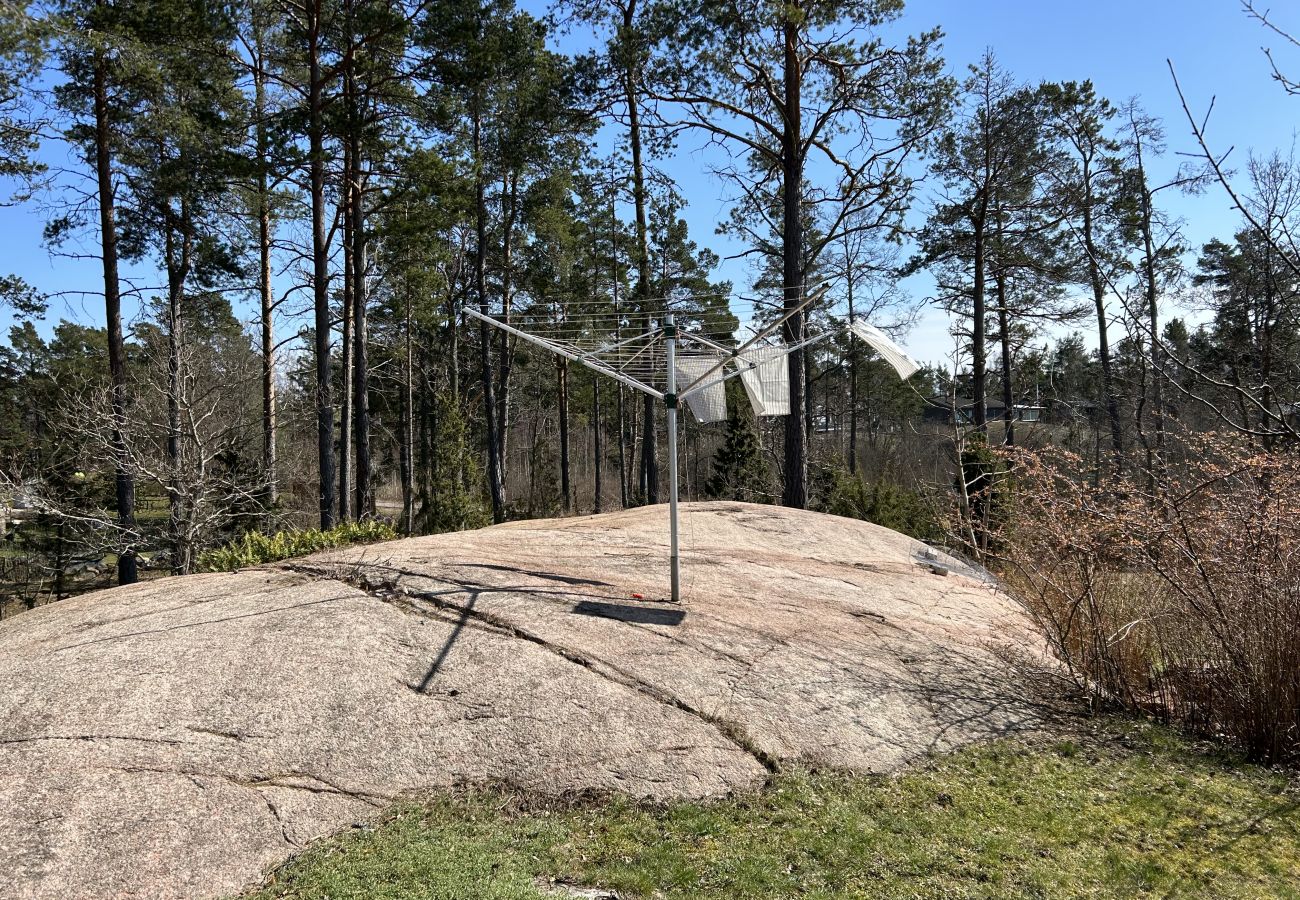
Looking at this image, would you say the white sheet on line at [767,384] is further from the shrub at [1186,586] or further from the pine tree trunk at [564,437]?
the pine tree trunk at [564,437]

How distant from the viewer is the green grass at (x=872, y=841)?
3537 millimetres

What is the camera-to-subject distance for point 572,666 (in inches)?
210

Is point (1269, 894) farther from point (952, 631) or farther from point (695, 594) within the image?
point (695, 594)

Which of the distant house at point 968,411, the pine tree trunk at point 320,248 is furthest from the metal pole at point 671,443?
the pine tree trunk at point 320,248

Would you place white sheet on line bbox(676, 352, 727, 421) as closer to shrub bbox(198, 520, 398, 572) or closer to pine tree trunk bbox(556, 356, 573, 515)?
shrub bbox(198, 520, 398, 572)

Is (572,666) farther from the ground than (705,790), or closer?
farther from the ground

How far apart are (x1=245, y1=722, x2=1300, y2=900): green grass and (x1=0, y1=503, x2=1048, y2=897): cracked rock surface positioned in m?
0.24

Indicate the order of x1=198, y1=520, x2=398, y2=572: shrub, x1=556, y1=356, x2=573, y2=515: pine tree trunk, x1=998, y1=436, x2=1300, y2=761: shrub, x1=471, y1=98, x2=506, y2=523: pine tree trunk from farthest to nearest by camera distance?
x1=556, y1=356, x2=573, y2=515: pine tree trunk
x1=471, y1=98, x2=506, y2=523: pine tree trunk
x1=198, y1=520, x2=398, y2=572: shrub
x1=998, y1=436, x2=1300, y2=761: shrub

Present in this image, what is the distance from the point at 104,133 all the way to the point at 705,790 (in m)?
16.2

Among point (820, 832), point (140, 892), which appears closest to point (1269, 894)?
point (820, 832)

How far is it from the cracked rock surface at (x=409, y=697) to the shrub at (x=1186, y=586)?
740mm

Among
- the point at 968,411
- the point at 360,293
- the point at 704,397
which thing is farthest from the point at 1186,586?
the point at 968,411

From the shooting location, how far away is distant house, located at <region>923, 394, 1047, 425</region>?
12245mm

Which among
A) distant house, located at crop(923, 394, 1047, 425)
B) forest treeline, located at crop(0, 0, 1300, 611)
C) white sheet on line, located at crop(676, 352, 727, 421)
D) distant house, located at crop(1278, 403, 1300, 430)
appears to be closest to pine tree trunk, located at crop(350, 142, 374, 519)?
forest treeline, located at crop(0, 0, 1300, 611)
